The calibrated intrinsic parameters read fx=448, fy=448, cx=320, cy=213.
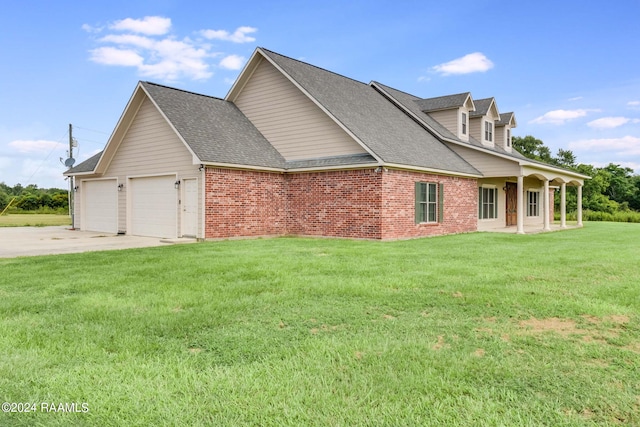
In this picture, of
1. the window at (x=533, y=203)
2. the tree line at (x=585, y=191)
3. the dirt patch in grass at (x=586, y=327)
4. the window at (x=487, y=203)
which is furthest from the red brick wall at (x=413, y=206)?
the tree line at (x=585, y=191)

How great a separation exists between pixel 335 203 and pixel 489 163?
7.96 metres

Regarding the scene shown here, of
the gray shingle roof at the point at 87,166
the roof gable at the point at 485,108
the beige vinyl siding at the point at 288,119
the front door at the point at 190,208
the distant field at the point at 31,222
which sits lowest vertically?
the distant field at the point at 31,222

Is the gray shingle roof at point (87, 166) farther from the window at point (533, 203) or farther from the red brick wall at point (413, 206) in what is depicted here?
the window at point (533, 203)

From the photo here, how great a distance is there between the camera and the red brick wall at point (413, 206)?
14.5m

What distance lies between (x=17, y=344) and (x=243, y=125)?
47.1 ft

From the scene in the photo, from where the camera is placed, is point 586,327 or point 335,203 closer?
point 586,327

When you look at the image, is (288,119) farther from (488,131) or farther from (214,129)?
(488,131)

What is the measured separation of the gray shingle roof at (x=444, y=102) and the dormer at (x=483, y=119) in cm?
148

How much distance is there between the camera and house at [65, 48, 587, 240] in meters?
14.6

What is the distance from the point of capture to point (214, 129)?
16125 millimetres

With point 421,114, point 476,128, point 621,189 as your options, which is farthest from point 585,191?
point 421,114

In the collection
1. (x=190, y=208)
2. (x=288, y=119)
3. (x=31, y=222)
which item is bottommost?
(x=31, y=222)

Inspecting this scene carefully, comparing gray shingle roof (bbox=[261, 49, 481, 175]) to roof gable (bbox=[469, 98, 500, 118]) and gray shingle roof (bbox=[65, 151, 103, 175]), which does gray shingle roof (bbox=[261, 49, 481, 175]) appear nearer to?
roof gable (bbox=[469, 98, 500, 118])

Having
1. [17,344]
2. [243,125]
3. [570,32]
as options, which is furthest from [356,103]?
[17,344]
